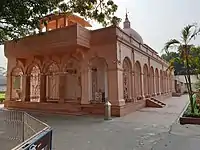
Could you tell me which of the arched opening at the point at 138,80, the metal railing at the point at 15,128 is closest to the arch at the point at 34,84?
the arched opening at the point at 138,80

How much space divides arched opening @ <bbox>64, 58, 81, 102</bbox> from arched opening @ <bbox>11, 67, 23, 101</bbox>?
4.73 metres

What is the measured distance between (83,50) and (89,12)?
329 cm

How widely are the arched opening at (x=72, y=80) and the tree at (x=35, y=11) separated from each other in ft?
13.7

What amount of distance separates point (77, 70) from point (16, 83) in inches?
264

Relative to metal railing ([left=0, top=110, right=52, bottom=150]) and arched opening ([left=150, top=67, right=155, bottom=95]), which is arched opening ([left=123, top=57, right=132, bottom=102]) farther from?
metal railing ([left=0, top=110, right=52, bottom=150])

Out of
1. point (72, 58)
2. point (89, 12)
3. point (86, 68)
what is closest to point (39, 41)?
point (72, 58)

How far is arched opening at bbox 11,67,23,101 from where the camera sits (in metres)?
17.8

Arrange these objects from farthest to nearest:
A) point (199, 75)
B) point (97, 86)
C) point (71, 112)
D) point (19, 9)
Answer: point (97, 86)
point (71, 112)
point (199, 75)
point (19, 9)

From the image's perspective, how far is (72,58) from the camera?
14.4 meters

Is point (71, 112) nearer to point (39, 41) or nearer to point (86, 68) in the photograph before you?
point (86, 68)

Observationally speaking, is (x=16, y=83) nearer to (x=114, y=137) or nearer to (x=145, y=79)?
(x=145, y=79)

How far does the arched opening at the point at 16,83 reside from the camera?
58.3 feet

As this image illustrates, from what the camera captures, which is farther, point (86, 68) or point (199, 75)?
point (86, 68)

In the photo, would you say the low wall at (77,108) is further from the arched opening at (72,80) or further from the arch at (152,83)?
the arch at (152,83)
